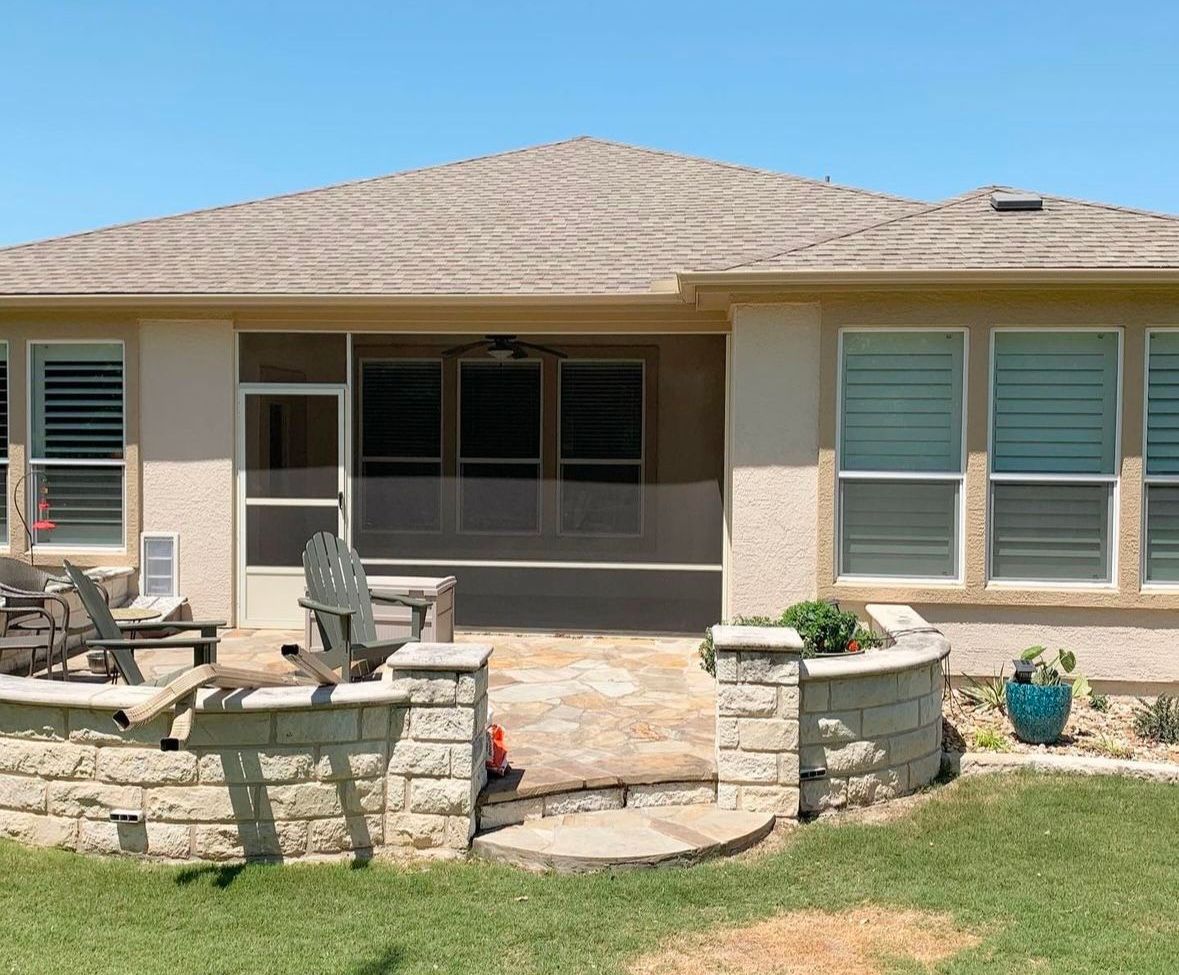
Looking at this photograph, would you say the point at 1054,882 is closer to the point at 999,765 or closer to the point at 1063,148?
the point at 999,765

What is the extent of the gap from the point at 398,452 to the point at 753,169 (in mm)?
A: 5837

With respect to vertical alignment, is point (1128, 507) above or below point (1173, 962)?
above

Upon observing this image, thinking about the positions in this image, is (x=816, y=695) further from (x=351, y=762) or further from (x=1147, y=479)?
(x=1147, y=479)

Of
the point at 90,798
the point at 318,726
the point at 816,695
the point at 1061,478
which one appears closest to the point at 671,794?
the point at 816,695

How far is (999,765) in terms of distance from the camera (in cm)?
589

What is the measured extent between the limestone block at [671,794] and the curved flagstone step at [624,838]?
0.04m

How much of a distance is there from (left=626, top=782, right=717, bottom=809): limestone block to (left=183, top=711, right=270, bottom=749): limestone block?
5.72 feet

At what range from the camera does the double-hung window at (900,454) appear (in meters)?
7.83

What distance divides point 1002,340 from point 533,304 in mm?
3662

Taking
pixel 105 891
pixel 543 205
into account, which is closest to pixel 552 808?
pixel 105 891

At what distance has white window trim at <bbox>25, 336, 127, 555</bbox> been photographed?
903cm

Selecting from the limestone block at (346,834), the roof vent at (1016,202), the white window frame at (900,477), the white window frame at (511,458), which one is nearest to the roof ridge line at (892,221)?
the roof vent at (1016,202)

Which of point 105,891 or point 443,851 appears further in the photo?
point 443,851

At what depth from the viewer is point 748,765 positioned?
16.4 feet
